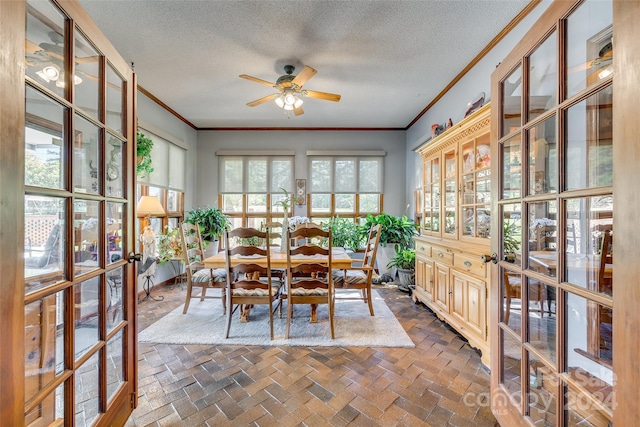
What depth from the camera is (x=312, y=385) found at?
1.79 meters

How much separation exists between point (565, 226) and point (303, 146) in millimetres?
4488

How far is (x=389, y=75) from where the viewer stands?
10.2ft

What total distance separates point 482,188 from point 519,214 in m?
1.12

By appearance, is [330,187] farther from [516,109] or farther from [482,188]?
[516,109]

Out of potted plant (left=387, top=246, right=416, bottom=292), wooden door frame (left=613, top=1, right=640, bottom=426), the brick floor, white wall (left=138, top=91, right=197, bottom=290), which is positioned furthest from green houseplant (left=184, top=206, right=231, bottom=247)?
wooden door frame (left=613, top=1, right=640, bottom=426)

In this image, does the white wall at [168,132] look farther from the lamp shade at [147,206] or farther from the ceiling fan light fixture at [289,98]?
the ceiling fan light fixture at [289,98]

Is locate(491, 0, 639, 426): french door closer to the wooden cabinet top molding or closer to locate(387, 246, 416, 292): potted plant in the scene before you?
the wooden cabinet top molding

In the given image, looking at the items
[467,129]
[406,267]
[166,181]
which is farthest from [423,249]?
[166,181]

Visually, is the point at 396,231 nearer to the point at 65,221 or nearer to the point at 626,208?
the point at 626,208

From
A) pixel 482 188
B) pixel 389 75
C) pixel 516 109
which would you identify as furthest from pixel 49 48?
pixel 389 75

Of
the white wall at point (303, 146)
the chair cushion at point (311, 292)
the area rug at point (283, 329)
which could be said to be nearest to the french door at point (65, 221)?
the area rug at point (283, 329)

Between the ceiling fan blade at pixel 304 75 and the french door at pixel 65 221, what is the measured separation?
152cm

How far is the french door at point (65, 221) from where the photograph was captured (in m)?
0.70

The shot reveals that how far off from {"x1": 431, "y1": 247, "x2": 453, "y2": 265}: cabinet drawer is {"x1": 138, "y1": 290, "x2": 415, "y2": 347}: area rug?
2.61ft
